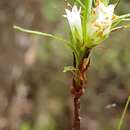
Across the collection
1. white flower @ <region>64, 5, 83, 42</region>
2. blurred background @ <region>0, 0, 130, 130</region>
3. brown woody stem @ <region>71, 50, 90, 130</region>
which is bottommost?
blurred background @ <region>0, 0, 130, 130</region>

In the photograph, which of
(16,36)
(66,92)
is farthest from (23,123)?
(16,36)

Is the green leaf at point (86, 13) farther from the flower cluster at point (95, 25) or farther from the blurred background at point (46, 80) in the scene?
the blurred background at point (46, 80)

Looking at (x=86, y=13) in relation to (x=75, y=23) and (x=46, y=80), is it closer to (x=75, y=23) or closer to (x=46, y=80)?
(x=75, y=23)

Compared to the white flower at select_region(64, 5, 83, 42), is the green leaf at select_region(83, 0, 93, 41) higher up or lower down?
higher up

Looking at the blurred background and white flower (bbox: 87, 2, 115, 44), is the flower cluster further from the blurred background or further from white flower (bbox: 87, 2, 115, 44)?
the blurred background

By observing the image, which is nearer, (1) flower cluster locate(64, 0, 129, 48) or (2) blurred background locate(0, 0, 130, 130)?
(1) flower cluster locate(64, 0, 129, 48)

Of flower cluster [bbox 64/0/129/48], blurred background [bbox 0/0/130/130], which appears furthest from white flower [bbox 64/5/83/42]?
blurred background [bbox 0/0/130/130]
